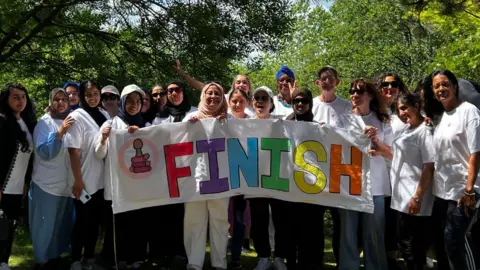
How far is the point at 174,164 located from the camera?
522 centimetres

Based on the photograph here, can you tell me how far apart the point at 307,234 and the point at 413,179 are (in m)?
1.15

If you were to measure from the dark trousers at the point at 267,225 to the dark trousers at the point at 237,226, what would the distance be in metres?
0.17

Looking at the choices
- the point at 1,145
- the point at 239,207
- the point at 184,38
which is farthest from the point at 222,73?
the point at 1,145

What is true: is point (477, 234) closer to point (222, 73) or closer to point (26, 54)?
point (222, 73)

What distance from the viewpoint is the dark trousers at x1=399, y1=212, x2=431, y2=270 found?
16.2 ft

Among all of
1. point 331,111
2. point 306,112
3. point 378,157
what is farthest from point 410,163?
point 306,112

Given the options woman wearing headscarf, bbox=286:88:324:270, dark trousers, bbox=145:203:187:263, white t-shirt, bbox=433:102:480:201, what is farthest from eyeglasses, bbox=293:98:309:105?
dark trousers, bbox=145:203:187:263

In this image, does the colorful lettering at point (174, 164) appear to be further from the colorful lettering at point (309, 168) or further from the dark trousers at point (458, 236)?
the dark trousers at point (458, 236)

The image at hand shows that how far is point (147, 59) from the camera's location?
9000 millimetres

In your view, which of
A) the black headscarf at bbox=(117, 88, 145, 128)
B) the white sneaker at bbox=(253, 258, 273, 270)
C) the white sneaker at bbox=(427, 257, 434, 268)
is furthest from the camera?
the white sneaker at bbox=(427, 257, 434, 268)

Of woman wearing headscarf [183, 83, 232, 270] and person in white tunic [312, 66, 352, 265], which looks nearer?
woman wearing headscarf [183, 83, 232, 270]

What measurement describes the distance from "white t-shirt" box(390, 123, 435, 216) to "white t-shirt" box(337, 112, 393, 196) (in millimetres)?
137

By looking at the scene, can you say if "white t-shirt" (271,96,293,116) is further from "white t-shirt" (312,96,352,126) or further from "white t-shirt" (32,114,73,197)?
"white t-shirt" (32,114,73,197)

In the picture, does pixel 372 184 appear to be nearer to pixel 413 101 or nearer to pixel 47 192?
pixel 413 101
